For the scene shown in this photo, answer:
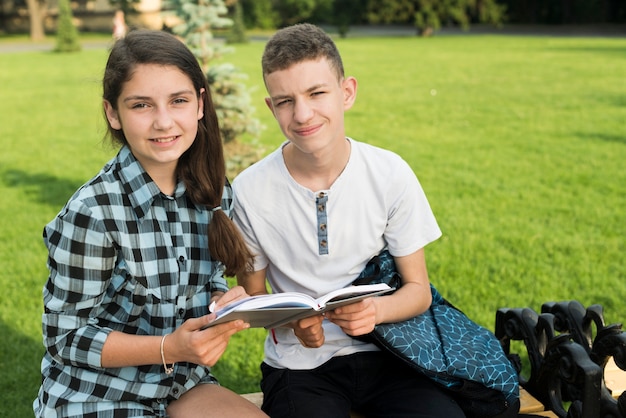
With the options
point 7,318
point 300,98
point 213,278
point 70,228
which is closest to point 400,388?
point 213,278

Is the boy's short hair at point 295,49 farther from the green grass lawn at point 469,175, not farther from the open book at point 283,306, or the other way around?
the open book at point 283,306

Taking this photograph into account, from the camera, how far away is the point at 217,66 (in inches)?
277

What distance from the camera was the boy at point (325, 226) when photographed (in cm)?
260

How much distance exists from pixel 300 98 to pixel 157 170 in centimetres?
54

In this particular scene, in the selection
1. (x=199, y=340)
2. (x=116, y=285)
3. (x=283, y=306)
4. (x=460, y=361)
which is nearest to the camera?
(x=283, y=306)

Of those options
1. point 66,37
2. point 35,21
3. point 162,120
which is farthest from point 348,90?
point 35,21

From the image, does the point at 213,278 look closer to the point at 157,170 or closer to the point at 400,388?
the point at 157,170

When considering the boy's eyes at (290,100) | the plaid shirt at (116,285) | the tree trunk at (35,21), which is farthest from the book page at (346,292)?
the tree trunk at (35,21)

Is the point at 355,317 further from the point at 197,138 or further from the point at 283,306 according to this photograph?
the point at 197,138

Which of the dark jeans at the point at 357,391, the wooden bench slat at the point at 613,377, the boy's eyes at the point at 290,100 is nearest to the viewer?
the dark jeans at the point at 357,391

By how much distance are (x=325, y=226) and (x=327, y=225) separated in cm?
1

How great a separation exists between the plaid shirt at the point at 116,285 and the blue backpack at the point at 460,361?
0.66m

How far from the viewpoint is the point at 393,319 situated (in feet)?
8.61

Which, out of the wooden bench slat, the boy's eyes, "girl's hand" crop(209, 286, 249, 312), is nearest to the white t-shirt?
the boy's eyes
